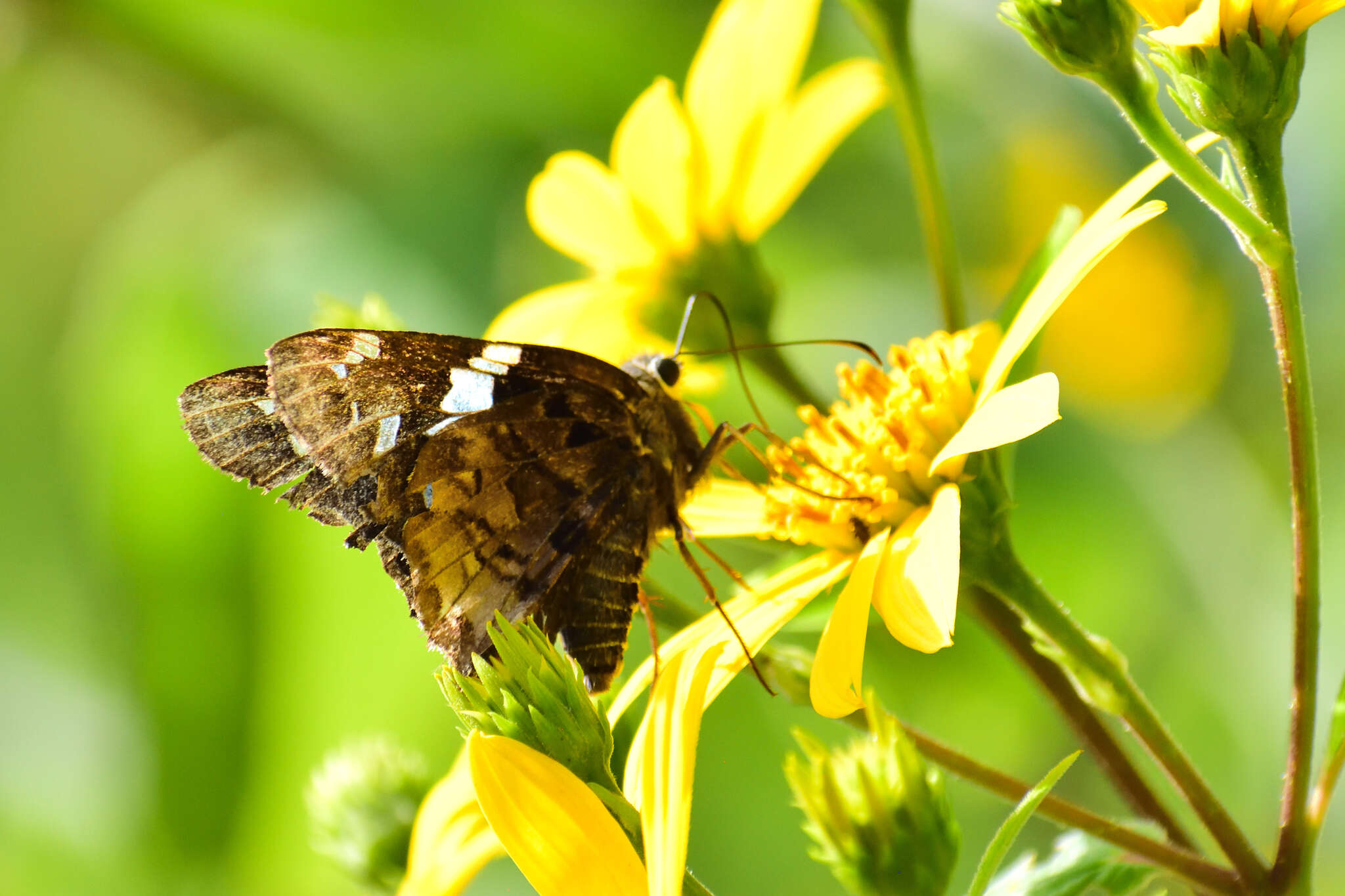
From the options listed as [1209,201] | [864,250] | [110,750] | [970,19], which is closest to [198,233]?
[110,750]

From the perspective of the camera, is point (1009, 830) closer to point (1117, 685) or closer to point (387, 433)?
point (1117, 685)

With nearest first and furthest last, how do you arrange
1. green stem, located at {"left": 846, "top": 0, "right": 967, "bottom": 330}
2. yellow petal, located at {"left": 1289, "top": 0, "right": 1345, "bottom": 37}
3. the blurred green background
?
yellow petal, located at {"left": 1289, "top": 0, "right": 1345, "bottom": 37}, green stem, located at {"left": 846, "top": 0, "right": 967, "bottom": 330}, the blurred green background

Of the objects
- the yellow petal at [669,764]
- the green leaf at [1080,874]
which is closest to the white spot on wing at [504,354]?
the yellow petal at [669,764]

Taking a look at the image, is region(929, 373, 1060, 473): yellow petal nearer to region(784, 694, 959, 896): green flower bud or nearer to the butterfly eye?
region(784, 694, 959, 896): green flower bud

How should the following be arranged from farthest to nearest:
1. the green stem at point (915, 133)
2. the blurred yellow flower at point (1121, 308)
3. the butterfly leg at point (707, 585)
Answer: the blurred yellow flower at point (1121, 308), the green stem at point (915, 133), the butterfly leg at point (707, 585)

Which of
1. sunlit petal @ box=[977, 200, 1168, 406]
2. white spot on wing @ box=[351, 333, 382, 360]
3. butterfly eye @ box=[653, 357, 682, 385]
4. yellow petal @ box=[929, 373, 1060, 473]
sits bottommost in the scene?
Answer: yellow petal @ box=[929, 373, 1060, 473]

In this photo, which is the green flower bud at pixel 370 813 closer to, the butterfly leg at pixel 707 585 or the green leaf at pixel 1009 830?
the butterfly leg at pixel 707 585

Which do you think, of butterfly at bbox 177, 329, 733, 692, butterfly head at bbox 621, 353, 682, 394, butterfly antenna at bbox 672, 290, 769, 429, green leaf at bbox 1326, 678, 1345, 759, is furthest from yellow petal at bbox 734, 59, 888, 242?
green leaf at bbox 1326, 678, 1345, 759
